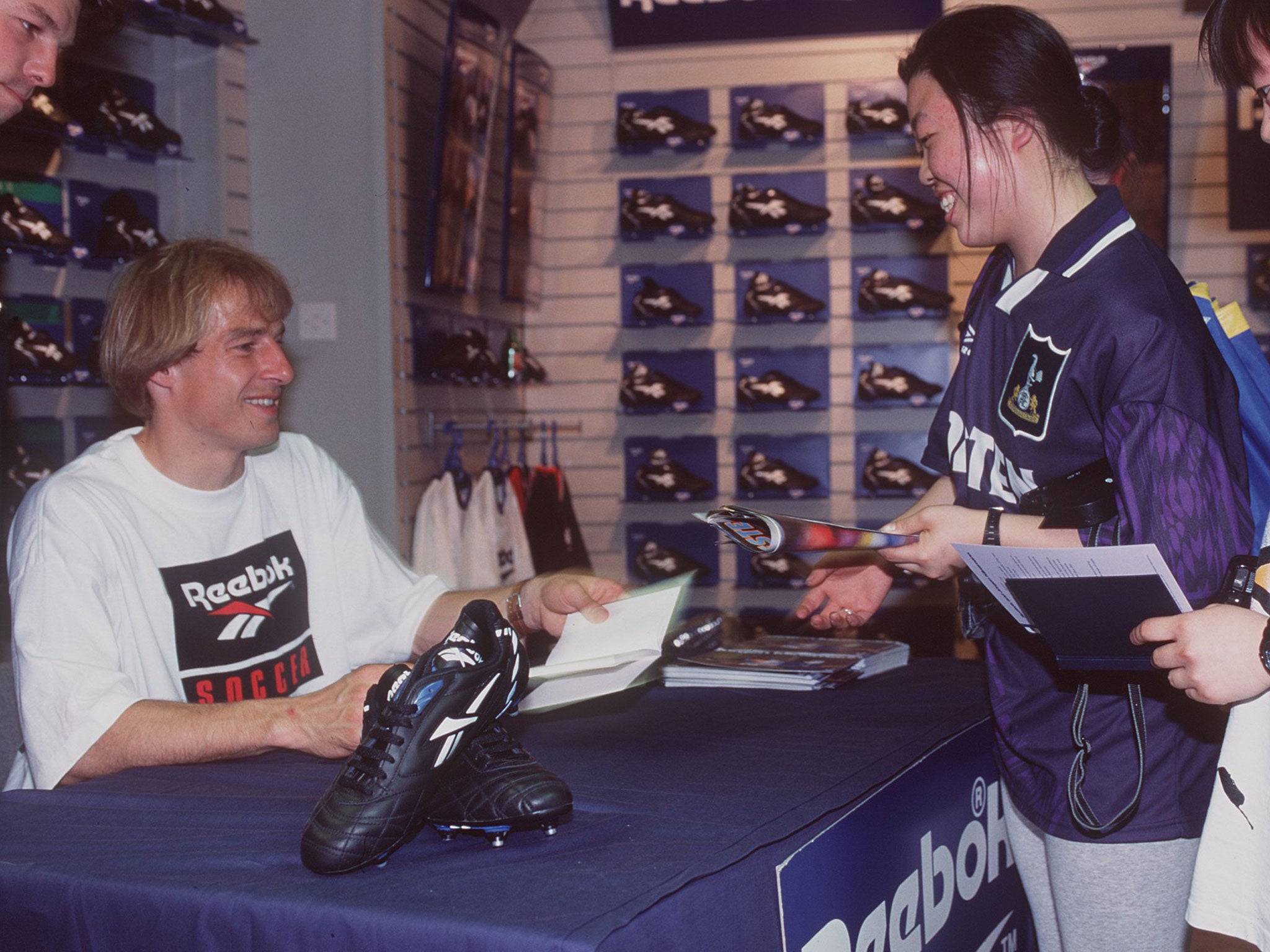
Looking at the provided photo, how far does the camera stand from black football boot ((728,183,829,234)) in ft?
17.5

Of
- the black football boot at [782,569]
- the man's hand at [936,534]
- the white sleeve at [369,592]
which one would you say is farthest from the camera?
the black football boot at [782,569]

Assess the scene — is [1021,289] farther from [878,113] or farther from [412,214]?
[878,113]

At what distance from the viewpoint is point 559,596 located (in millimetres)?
2027

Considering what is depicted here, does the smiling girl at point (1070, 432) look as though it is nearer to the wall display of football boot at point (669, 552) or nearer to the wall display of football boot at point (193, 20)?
the wall display of football boot at point (193, 20)

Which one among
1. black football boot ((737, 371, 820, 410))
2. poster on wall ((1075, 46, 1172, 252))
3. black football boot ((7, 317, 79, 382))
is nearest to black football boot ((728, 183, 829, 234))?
black football boot ((737, 371, 820, 410))

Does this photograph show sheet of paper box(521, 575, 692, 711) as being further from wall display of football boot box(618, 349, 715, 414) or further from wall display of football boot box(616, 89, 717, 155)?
wall display of football boot box(616, 89, 717, 155)

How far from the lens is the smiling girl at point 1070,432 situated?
134 cm

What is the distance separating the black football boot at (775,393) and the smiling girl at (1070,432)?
3.67 metres

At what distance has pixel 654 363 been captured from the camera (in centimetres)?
568

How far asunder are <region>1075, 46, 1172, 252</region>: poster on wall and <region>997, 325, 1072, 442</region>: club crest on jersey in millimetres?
4173

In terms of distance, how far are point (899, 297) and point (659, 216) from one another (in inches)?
47.0

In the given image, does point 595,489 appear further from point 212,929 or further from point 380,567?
point 212,929

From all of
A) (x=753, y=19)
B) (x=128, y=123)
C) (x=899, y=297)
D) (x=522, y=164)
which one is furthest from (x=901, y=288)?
(x=128, y=123)

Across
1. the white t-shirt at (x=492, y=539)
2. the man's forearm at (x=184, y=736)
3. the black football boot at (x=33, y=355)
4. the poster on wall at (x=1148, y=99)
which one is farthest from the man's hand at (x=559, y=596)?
the poster on wall at (x=1148, y=99)
